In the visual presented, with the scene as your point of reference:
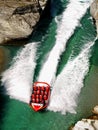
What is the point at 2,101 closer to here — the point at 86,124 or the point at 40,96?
the point at 40,96

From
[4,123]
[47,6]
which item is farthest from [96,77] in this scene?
[47,6]

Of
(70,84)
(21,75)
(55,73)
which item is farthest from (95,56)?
(21,75)

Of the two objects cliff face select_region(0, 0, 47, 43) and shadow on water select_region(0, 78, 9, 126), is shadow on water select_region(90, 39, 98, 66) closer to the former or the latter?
cliff face select_region(0, 0, 47, 43)

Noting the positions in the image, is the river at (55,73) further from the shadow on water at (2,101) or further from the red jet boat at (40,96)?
the red jet boat at (40,96)

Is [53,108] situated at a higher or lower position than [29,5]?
lower

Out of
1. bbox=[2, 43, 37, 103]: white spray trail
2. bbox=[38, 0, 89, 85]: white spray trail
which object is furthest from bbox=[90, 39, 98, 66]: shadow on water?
bbox=[2, 43, 37, 103]: white spray trail

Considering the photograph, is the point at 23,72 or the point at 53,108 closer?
the point at 53,108

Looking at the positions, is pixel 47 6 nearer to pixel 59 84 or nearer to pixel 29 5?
pixel 29 5
